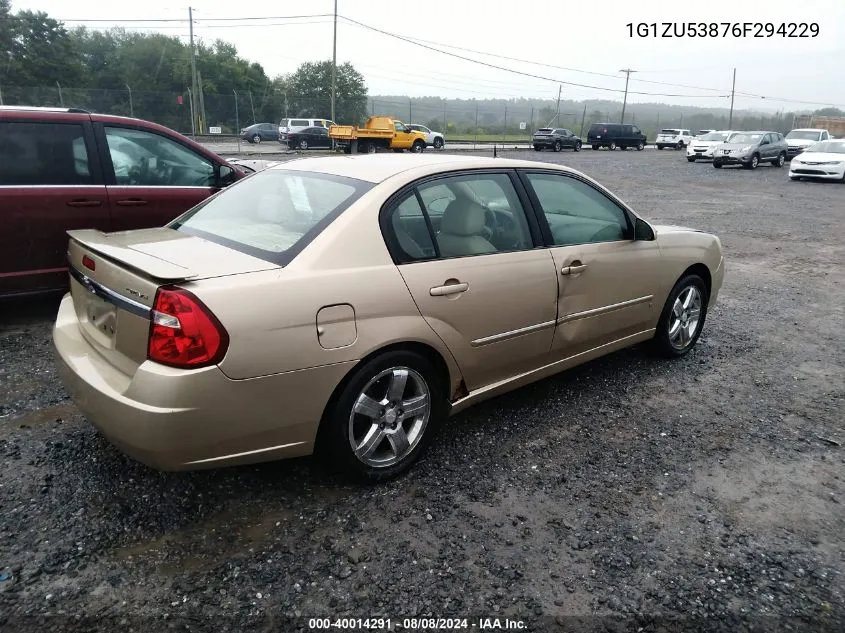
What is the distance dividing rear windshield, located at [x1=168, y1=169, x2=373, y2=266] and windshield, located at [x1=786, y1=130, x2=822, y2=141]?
114ft

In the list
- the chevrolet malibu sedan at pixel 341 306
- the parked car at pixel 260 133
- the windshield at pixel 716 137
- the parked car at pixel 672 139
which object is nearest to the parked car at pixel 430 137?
the parked car at pixel 260 133

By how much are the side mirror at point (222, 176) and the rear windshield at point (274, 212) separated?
7.95ft

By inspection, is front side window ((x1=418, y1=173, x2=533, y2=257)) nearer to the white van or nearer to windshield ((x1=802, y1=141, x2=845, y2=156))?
windshield ((x1=802, y1=141, x2=845, y2=156))

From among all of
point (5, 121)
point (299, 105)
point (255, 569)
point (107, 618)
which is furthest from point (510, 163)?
point (299, 105)

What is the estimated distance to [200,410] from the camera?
2.39 metres

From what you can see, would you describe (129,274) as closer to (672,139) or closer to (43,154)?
(43,154)

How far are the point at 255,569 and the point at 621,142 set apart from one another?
1808 inches

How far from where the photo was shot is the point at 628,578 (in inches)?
Answer: 97.1

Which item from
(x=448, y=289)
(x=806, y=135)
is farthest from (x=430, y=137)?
(x=448, y=289)

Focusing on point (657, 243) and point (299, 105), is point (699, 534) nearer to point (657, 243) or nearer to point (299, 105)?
point (657, 243)

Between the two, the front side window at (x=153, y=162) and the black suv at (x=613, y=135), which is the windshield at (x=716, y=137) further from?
the front side window at (x=153, y=162)

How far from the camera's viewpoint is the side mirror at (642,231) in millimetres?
4148

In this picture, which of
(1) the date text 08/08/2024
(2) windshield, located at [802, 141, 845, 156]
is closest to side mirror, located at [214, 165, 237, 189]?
(1) the date text 08/08/2024

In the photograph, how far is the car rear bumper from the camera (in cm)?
238
